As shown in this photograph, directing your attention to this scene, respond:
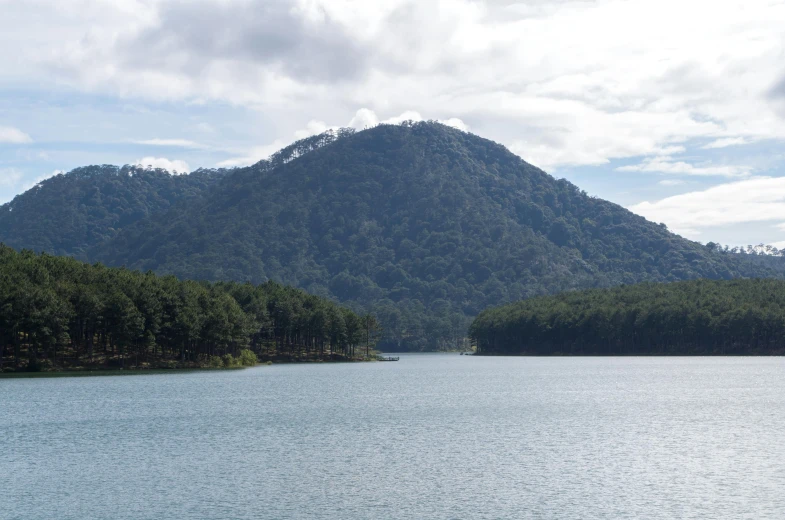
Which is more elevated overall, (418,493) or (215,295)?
(215,295)

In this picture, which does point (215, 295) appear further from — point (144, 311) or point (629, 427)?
point (629, 427)

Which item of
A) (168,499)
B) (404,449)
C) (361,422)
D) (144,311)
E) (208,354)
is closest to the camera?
(168,499)

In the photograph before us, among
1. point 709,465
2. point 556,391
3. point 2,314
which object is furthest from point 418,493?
point 2,314

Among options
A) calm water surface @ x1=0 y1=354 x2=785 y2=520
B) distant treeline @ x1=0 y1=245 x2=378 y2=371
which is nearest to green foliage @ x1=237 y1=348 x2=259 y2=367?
distant treeline @ x1=0 y1=245 x2=378 y2=371

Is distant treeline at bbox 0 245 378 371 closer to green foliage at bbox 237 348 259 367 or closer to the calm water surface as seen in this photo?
green foliage at bbox 237 348 259 367

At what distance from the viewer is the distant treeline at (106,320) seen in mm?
110500

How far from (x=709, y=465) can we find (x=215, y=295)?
12818 cm

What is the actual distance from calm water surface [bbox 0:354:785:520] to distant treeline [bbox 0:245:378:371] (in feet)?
60.9

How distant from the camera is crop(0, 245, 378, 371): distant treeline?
110500 millimetres

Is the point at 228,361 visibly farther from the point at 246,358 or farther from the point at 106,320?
the point at 106,320

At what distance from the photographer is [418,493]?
40.9 metres

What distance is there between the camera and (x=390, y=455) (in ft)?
169

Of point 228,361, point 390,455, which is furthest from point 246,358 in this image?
point 390,455

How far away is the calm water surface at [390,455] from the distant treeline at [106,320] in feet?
60.9
